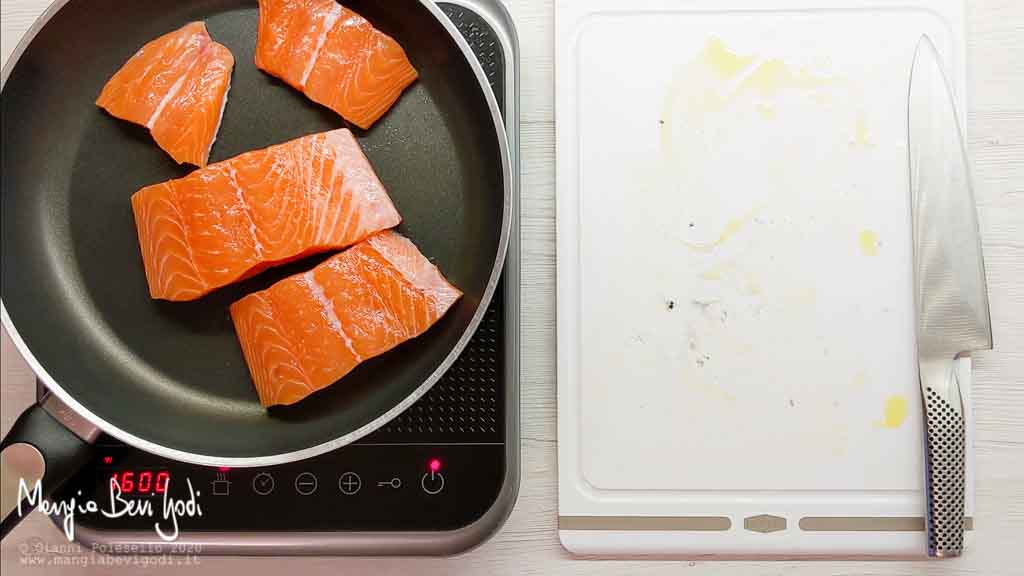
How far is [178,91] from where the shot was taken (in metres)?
0.81

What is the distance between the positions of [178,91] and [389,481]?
0.49 meters

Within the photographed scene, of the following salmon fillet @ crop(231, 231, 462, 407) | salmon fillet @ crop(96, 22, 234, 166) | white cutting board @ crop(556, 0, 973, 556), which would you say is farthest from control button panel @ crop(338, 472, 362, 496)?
salmon fillet @ crop(96, 22, 234, 166)

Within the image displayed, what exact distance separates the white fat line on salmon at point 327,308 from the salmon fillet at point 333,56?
0.18 metres

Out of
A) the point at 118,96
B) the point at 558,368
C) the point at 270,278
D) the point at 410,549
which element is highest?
the point at 118,96

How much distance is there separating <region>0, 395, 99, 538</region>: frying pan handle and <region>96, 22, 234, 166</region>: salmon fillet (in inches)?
11.8

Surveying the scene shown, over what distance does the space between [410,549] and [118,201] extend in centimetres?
51

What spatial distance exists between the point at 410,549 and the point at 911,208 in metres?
0.69

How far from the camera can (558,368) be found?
33.0 inches

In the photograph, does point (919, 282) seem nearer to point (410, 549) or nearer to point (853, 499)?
point (853, 499)

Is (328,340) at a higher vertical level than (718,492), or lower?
higher

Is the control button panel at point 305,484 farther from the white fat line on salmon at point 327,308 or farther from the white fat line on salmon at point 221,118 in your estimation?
the white fat line on salmon at point 221,118

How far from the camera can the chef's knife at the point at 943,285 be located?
81cm

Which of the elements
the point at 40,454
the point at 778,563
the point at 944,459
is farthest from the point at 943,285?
the point at 40,454

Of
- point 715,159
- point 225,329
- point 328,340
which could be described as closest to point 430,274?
point 328,340
